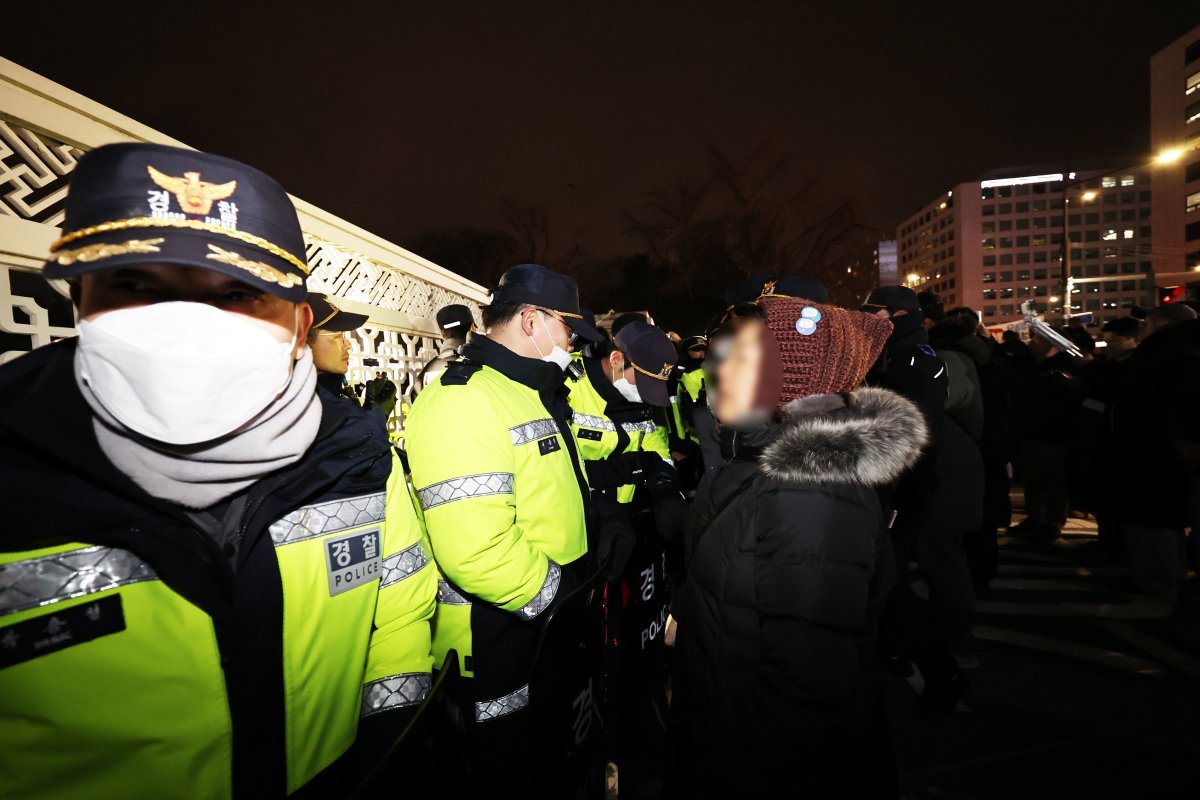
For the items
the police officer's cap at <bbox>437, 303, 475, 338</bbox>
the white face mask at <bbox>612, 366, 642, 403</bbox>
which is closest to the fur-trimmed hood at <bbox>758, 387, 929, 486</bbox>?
the white face mask at <bbox>612, 366, 642, 403</bbox>

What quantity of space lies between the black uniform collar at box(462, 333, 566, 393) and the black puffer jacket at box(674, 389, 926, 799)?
100 cm

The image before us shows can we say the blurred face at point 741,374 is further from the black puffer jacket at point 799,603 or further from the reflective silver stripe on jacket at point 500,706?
the reflective silver stripe on jacket at point 500,706

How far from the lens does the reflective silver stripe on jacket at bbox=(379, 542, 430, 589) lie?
1.46 meters

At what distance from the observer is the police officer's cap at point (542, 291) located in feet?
8.44

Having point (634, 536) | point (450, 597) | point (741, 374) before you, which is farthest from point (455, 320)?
point (741, 374)

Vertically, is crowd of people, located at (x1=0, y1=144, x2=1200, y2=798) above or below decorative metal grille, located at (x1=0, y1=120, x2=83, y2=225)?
below

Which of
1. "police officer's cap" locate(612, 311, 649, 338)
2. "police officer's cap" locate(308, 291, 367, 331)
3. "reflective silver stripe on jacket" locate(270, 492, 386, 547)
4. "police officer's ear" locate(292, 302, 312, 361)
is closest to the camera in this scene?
"reflective silver stripe on jacket" locate(270, 492, 386, 547)

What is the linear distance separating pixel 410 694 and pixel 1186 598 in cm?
640

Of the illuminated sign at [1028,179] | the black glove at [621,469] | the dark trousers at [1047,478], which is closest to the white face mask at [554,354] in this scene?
the black glove at [621,469]

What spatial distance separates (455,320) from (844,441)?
17.0ft

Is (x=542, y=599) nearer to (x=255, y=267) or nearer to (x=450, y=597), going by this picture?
(x=450, y=597)

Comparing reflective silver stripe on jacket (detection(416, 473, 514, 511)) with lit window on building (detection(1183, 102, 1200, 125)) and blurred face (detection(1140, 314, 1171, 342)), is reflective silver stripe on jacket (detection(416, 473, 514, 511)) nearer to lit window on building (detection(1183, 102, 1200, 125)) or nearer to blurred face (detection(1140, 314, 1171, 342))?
blurred face (detection(1140, 314, 1171, 342))

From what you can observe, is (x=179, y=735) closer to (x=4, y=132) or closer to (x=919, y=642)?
(x=4, y=132)

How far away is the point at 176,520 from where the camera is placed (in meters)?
1.08
